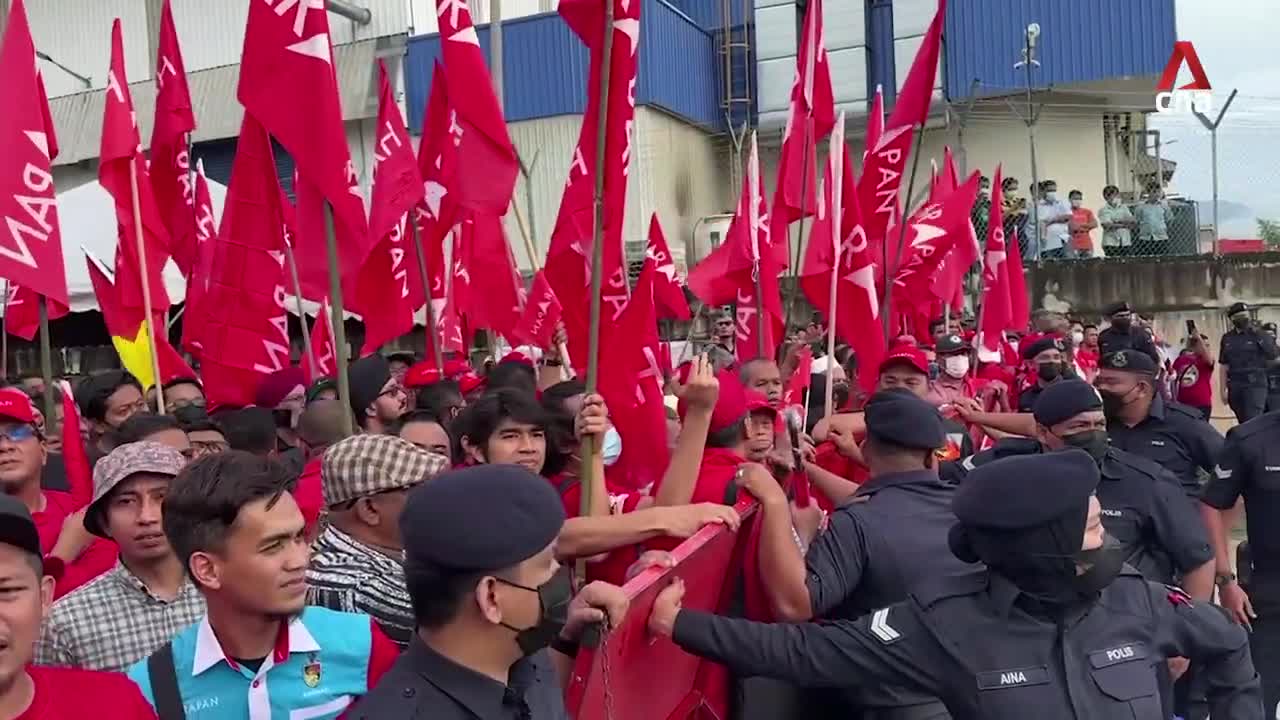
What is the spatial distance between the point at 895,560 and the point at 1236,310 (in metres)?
10.8

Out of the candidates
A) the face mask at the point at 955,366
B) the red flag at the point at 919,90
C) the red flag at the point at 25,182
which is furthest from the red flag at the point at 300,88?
the face mask at the point at 955,366

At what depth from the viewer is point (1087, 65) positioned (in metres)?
21.5

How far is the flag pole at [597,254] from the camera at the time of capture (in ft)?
11.5

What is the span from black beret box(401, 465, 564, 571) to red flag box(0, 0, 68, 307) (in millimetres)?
3404

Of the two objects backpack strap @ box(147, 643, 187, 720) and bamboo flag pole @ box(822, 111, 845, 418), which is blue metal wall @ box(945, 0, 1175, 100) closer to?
bamboo flag pole @ box(822, 111, 845, 418)

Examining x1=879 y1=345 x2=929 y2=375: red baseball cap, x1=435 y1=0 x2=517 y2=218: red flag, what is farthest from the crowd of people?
x1=435 y1=0 x2=517 y2=218: red flag

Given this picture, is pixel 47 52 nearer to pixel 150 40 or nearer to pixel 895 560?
pixel 150 40

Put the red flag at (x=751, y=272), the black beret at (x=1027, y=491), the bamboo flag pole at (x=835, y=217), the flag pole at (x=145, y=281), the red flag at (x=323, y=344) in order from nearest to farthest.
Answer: the black beret at (x=1027, y=491) → the flag pole at (x=145, y=281) → the bamboo flag pole at (x=835, y=217) → the red flag at (x=751, y=272) → the red flag at (x=323, y=344)

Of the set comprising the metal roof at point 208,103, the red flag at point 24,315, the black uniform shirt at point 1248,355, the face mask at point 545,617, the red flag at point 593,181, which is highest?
the metal roof at point 208,103

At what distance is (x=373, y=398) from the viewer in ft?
19.2

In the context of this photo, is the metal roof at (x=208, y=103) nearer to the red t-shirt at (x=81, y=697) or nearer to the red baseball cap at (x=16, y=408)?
the red baseball cap at (x=16, y=408)

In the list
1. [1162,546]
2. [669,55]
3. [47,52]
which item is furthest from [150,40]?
[1162,546]

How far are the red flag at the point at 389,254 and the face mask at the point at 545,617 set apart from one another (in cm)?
474

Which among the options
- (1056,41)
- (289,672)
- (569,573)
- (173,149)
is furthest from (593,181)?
(1056,41)
